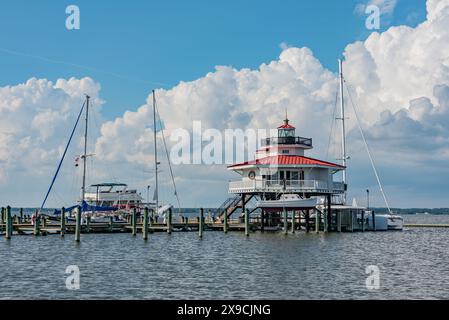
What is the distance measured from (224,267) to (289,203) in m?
24.2

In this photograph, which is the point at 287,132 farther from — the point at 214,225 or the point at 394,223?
the point at 394,223

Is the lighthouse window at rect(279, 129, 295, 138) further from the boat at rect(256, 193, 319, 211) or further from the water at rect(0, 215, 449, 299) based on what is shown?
the water at rect(0, 215, 449, 299)

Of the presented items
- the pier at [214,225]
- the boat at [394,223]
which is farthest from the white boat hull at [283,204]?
the boat at [394,223]

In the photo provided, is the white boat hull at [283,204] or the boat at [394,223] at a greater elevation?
the white boat hull at [283,204]

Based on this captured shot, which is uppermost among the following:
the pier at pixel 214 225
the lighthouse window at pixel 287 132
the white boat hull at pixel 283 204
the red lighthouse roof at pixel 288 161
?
the lighthouse window at pixel 287 132

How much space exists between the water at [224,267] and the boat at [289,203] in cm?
312

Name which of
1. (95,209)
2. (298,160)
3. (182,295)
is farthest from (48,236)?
(182,295)

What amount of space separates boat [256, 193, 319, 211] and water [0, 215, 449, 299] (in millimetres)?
3122

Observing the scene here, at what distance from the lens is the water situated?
30.6m

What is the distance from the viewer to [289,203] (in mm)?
62812

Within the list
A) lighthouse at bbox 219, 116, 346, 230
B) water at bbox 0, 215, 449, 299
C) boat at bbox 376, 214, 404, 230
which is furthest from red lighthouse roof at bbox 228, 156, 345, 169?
boat at bbox 376, 214, 404, 230

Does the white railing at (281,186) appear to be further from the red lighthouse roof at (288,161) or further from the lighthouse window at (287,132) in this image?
the lighthouse window at (287,132)

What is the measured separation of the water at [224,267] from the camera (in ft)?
100

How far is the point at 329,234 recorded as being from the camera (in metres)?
64.5
